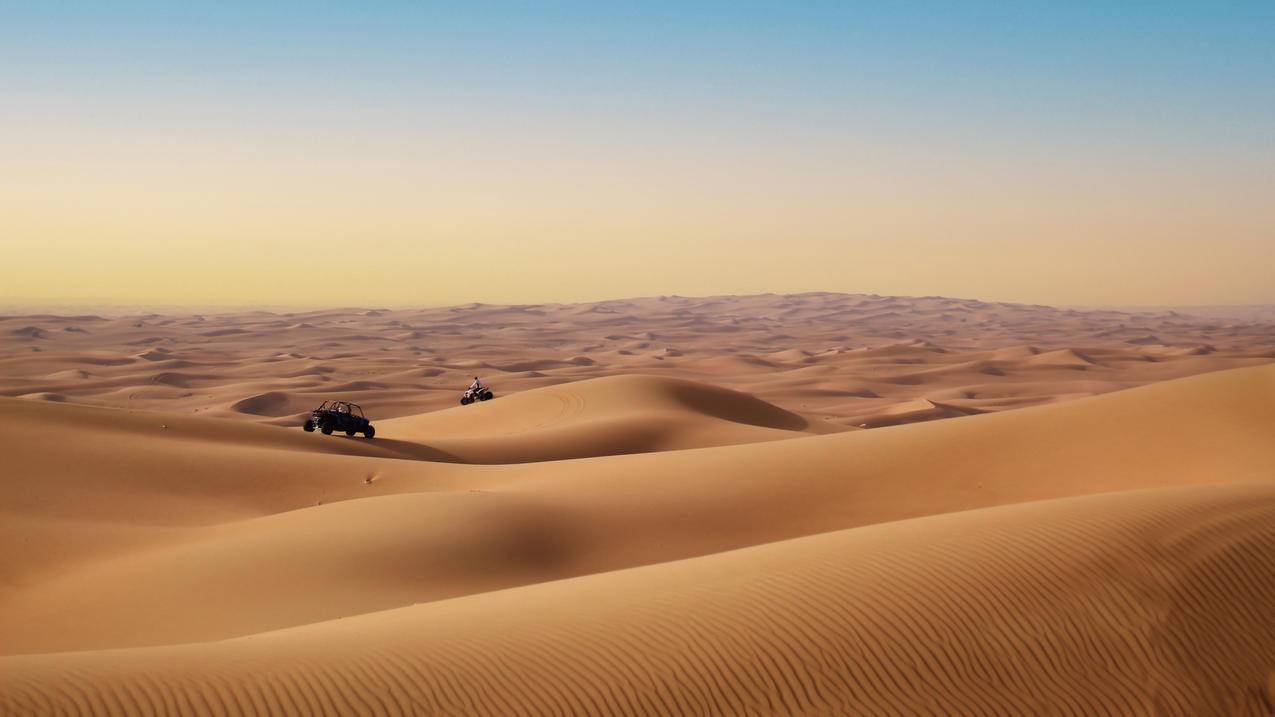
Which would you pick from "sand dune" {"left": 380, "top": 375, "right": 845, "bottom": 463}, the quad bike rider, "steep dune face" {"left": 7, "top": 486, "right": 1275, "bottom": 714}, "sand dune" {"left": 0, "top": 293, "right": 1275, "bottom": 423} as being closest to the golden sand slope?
"steep dune face" {"left": 7, "top": 486, "right": 1275, "bottom": 714}

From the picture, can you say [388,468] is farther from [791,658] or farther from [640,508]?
[791,658]

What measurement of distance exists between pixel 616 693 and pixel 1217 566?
4.80m

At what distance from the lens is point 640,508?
1538 cm

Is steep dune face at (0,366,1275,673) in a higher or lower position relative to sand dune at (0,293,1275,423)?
higher

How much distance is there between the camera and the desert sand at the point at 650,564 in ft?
20.3

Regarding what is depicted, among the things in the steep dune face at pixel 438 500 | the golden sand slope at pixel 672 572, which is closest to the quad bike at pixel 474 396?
the steep dune face at pixel 438 500

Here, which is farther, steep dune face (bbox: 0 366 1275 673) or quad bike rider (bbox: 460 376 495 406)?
quad bike rider (bbox: 460 376 495 406)

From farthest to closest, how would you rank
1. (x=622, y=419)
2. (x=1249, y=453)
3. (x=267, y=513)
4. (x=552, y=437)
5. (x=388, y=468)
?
(x=622, y=419) → (x=552, y=437) → (x=388, y=468) → (x=267, y=513) → (x=1249, y=453)

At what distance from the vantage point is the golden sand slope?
6160 millimetres

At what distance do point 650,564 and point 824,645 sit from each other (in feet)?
18.3

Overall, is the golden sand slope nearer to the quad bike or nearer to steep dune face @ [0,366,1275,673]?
steep dune face @ [0,366,1275,673]

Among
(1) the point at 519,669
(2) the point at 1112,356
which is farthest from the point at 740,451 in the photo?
(2) the point at 1112,356

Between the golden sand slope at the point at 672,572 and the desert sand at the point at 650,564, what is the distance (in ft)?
0.11

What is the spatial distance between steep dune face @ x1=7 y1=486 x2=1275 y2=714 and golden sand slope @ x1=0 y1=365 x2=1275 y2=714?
0.02 m
